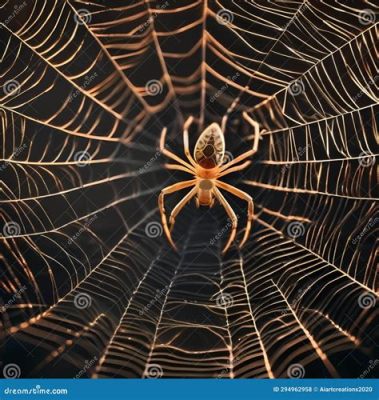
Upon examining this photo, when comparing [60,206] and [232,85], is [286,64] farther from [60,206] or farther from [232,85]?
[60,206]

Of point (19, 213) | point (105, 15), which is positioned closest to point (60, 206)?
A: point (19, 213)

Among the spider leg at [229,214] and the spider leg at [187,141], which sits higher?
the spider leg at [187,141]
